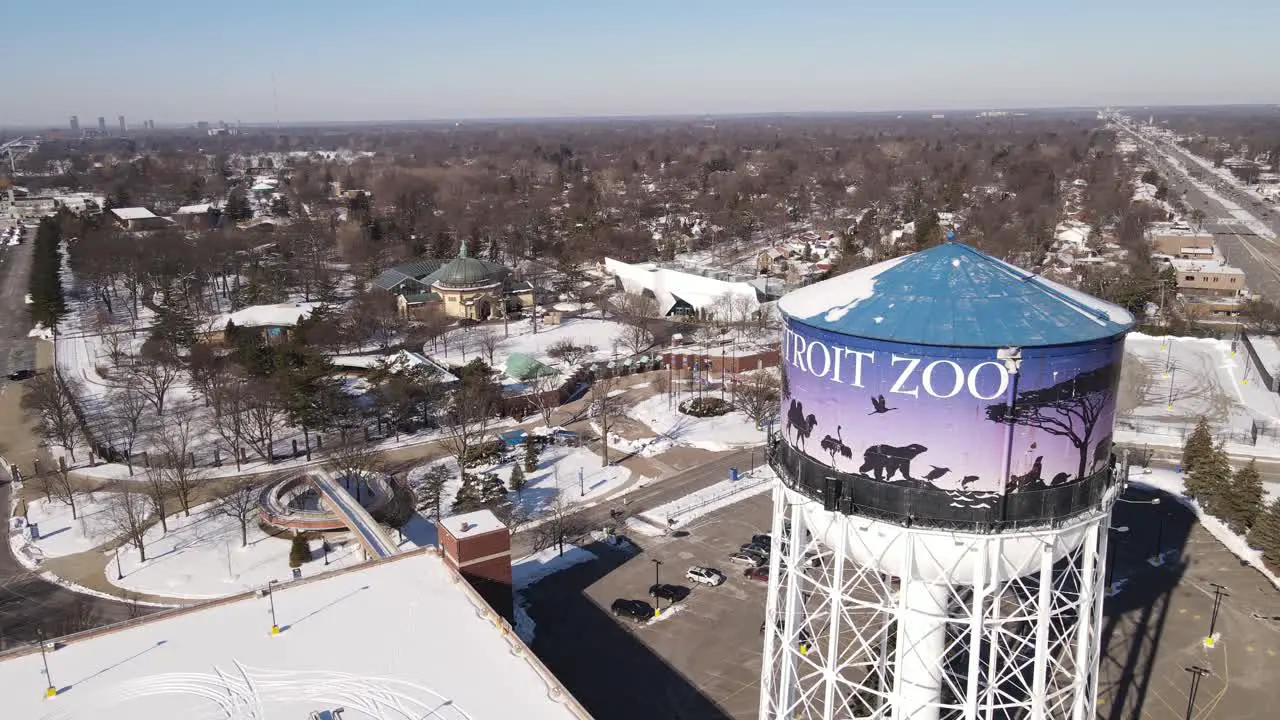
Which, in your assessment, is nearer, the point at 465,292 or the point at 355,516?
the point at 355,516

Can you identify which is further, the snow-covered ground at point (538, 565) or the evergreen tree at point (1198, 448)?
the evergreen tree at point (1198, 448)

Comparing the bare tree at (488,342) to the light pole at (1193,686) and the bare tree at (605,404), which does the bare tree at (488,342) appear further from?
the light pole at (1193,686)

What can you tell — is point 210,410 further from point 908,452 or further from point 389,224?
point 389,224

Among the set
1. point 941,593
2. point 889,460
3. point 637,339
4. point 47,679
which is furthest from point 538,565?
point 637,339

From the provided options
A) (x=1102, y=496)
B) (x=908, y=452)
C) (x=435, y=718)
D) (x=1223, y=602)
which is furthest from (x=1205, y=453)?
(x=435, y=718)

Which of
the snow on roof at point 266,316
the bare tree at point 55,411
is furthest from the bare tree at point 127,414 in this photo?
the snow on roof at point 266,316

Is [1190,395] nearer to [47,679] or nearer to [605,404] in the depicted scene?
[605,404]

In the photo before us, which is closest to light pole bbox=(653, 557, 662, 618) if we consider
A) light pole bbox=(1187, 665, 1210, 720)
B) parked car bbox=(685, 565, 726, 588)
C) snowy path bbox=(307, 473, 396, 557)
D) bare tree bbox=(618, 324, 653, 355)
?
parked car bbox=(685, 565, 726, 588)
